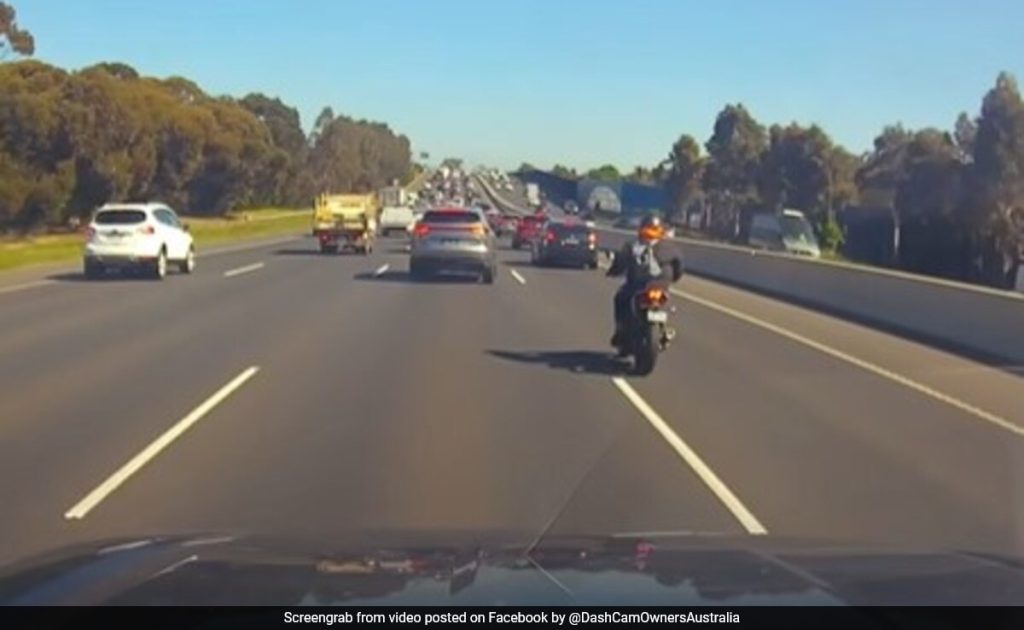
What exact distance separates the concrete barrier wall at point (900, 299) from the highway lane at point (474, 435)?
3.82 feet

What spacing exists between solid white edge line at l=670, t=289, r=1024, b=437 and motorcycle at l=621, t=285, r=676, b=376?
2.77m

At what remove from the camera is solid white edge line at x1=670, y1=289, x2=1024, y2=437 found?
14.9 metres

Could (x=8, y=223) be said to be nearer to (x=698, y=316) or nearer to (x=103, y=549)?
(x=698, y=316)

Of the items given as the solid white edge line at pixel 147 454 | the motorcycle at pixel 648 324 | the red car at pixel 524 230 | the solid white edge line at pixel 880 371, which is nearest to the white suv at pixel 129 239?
the solid white edge line at pixel 880 371

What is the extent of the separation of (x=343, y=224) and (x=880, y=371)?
3882cm

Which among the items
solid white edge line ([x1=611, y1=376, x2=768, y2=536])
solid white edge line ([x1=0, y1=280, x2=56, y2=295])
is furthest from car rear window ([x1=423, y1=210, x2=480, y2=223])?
solid white edge line ([x1=611, y1=376, x2=768, y2=536])

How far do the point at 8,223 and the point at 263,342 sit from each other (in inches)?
1960

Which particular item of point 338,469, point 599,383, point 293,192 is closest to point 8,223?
point 599,383

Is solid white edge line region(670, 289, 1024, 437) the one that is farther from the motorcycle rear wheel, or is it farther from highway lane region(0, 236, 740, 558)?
highway lane region(0, 236, 740, 558)

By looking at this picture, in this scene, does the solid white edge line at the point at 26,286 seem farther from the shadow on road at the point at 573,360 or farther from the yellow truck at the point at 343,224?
the yellow truck at the point at 343,224

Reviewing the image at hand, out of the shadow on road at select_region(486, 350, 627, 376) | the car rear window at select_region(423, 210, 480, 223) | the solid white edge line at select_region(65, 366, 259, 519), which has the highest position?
the car rear window at select_region(423, 210, 480, 223)

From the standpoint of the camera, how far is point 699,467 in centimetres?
1169

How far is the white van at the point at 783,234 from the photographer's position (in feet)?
181

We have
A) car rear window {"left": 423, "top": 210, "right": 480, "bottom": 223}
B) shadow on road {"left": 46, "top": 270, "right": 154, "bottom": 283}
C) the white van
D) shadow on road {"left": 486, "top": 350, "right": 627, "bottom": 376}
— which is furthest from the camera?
the white van
